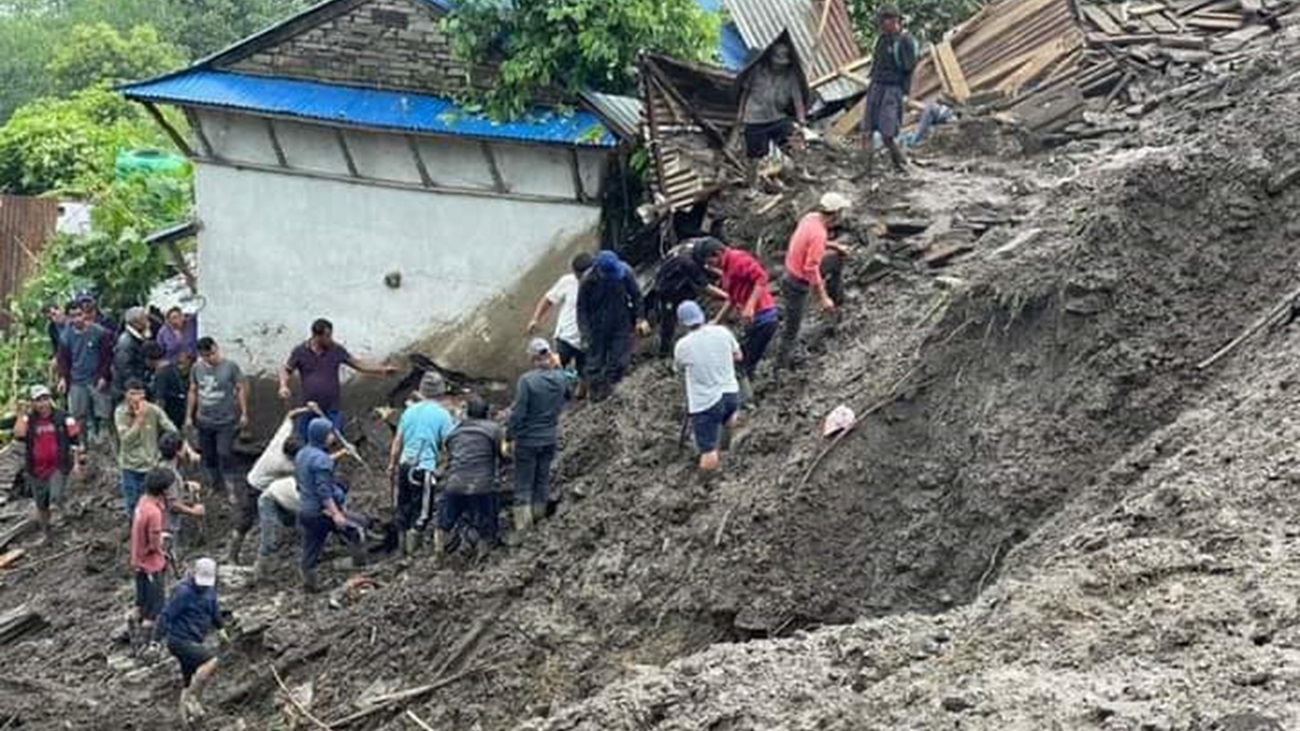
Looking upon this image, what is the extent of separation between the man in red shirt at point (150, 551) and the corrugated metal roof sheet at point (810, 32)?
29.0ft

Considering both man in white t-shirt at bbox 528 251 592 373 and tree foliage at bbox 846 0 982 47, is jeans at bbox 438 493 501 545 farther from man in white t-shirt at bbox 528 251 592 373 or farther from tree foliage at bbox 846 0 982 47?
tree foliage at bbox 846 0 982 47

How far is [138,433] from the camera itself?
596 inches

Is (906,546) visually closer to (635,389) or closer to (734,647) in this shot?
(734,647)

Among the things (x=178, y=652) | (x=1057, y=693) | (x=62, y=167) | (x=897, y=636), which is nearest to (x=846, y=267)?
(x=178, y=652)

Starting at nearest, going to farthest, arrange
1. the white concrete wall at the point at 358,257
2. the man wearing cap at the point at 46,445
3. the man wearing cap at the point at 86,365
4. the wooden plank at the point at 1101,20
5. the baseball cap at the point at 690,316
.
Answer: the baseball cap at the point at 690,316, the man wearing cap at the point at 46,445, the man wearing cap at the point at 86,365, the white concrete wall at the point at 358,257, the wooden plank at the point at 1101,20

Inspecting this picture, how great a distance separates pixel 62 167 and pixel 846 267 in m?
20.4

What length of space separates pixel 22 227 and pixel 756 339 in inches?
692

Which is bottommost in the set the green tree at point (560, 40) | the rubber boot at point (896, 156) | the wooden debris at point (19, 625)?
the wooden debris at point (19, 625)

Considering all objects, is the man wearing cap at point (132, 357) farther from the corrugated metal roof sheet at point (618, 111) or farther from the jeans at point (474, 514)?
the corrugated metal roof sheet at point (618, 111)

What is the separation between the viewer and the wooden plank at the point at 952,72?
742 inches

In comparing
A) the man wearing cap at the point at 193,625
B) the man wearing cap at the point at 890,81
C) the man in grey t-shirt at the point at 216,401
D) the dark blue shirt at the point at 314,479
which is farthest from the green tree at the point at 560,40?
the man wearing cap at the point at 193,625

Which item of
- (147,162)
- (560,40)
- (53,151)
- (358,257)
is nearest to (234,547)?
(358,257)

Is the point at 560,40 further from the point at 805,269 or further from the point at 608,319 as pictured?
the point at 805,269

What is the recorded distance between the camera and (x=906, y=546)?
11.1 metres
